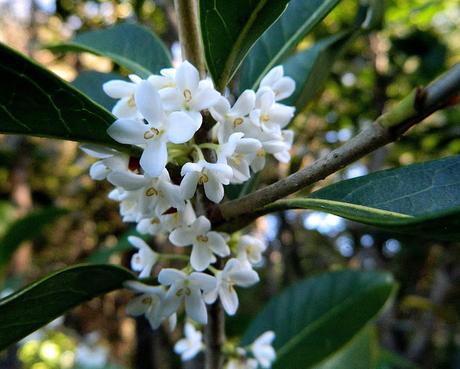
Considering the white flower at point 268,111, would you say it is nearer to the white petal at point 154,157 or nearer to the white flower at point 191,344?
the white petal at point 154,157

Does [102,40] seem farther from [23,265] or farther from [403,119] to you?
[23,265]

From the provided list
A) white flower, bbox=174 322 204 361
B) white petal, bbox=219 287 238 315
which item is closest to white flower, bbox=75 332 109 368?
white flower, bbox=174 322 204 361

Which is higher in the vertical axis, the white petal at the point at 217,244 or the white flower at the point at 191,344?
the white petal at the point at 217,244

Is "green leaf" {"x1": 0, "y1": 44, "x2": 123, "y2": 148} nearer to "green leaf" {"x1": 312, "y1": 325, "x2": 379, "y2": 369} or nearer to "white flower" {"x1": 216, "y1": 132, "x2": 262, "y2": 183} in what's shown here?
"white flower" {"x1": 216, "y1": 132, "x2": 262, "y2": 183}

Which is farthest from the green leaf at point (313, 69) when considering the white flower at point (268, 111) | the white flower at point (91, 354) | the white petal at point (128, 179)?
the white flower at point (91, 354)

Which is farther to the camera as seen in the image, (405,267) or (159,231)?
(405,267)

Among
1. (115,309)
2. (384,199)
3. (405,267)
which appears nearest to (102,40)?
(384,199)
